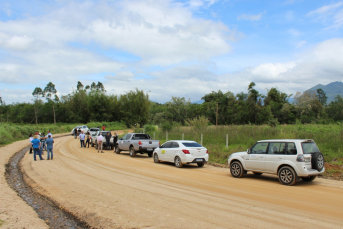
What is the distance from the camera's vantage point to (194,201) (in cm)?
772

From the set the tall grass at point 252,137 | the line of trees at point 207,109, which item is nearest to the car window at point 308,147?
the tall grass at point 252,137

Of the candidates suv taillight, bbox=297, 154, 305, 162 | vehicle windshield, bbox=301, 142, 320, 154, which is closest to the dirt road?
suv taillight, bbox=297, 154, 305, 162

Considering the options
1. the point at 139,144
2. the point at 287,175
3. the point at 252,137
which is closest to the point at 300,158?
the point at 287,175

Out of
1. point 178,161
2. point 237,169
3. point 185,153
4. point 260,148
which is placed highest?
point 260,148

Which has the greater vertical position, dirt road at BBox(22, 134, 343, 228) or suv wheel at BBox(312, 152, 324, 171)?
suv wheel at BBox(312, 152, 324, 171)

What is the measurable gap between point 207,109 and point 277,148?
6981 cm

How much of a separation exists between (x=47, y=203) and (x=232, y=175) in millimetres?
7788

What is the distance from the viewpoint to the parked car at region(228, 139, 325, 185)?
9941mm

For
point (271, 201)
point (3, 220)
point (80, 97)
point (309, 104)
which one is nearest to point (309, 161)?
point (271, 201)

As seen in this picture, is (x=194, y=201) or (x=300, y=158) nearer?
(x=194, y=201)

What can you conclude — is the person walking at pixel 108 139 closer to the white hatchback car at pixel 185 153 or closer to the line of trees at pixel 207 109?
the white hatchback car at pixel 185 153

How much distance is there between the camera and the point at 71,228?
19.9ft

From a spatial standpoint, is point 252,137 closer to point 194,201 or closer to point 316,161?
point 316,161

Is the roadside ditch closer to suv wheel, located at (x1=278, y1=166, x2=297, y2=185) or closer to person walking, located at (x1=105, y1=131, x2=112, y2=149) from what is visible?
suv wheel, located at (x1=278, y1=166, x2=297, y2=185)
